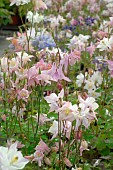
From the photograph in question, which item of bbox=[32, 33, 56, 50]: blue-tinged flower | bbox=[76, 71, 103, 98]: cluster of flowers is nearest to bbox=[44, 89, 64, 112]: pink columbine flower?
bbox=[76, 71, 103, 98]: cluster of flowers

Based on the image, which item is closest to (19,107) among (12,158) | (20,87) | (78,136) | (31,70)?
(20,87)

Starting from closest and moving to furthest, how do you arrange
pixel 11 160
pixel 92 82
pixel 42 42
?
1. pixel 11 160
2. pixel 92 82
3. pixel 42 42

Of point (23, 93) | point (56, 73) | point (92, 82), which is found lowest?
point (92, 82)

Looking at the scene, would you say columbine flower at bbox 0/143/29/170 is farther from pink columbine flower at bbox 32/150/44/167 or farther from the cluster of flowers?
the cluster of flowers

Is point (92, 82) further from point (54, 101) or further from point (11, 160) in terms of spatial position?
point (11, 160)

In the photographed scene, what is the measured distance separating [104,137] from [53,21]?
87.9 inches

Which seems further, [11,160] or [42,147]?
[42,147]

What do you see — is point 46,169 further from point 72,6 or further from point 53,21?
point 72,6

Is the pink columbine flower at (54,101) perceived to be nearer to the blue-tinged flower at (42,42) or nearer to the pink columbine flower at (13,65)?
the pink columbine flower at (13,65)

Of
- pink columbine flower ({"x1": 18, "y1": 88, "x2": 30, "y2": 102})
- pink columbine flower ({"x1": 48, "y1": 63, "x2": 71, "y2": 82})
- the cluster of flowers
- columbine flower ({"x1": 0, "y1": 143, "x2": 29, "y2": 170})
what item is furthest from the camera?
the cluster of flowers

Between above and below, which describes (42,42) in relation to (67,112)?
below

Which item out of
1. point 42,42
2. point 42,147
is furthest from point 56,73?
point 42,42

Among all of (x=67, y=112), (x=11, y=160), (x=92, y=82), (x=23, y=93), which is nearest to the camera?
(x=11, y=160)

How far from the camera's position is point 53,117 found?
8.07 ft
